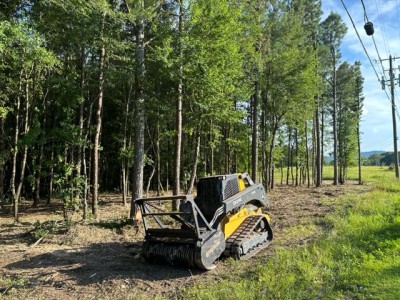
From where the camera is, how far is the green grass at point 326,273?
569 cm

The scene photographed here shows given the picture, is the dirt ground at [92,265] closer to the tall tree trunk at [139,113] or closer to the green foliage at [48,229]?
the green foliage at [48,229]

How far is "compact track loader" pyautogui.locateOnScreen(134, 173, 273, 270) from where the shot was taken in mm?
7453

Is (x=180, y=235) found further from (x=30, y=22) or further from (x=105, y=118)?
(x=105, y=118)

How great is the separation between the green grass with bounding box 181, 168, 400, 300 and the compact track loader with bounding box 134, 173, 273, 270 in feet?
1.87

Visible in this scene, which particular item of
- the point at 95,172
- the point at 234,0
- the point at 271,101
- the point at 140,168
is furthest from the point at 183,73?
the point at 271,101

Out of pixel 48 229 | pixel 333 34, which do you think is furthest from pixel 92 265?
pixel 333 34

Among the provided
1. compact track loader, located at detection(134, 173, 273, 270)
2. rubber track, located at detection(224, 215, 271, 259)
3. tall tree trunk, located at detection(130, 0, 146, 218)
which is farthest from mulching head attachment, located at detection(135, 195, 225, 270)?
tall tree trunk, located at detection(130, 0, 146, 218)

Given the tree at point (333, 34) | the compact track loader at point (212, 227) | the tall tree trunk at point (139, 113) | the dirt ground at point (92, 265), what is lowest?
the dirt ground at point (92, 265)

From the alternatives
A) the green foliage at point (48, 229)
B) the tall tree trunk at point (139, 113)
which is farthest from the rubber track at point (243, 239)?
the green foliage at point (48, 229)

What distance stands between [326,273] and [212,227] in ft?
7.87

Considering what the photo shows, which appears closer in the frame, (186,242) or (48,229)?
(186,242)

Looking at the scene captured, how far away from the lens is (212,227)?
794cm

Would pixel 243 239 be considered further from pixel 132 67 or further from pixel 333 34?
pixel 333 34

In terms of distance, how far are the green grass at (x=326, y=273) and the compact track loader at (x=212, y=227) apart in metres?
0.57
